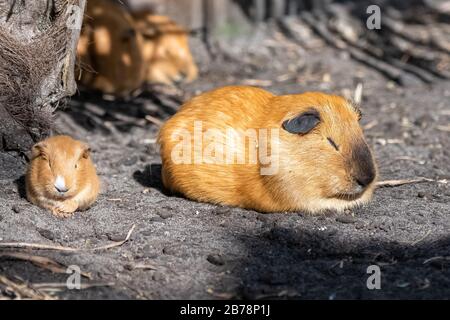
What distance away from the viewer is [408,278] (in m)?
4.43

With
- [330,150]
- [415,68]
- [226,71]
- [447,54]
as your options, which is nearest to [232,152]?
[330,150]

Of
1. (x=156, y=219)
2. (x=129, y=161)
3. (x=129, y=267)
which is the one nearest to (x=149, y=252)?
(x=129, y=267)

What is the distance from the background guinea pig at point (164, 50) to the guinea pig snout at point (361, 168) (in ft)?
15.0

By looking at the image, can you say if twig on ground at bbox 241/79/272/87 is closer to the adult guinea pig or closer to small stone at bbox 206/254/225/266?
the adult guinea pig

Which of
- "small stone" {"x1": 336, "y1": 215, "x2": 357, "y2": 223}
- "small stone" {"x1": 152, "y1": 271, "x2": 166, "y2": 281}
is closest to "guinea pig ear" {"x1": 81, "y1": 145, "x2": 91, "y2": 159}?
"small stone" {"x1": 152, "y1": 271, "x2": 166, "y2": 281}

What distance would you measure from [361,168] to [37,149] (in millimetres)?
2214

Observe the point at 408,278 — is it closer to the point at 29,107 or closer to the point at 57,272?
the point at 57,272

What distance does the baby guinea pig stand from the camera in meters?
5.24

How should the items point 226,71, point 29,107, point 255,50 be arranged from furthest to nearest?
1. point 255,50
2. point 226,71
3. point 29,107

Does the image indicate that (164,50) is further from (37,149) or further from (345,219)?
(345,219)

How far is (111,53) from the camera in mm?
9062

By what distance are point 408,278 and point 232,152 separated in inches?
61.5

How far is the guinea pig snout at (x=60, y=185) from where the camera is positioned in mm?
5188

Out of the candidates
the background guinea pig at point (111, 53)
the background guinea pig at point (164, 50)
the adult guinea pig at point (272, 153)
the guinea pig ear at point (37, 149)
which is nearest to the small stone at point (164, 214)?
the adult guinea pig at point (272, 153)
